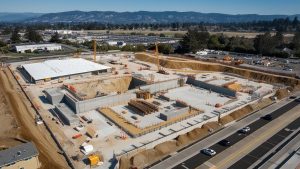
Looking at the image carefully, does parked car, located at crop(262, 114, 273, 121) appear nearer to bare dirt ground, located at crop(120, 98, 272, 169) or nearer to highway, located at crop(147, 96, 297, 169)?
highway, located at crop(147, 96, 297, 169)

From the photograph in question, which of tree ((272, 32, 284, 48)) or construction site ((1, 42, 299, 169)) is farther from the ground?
tree ((272, 32, 284, 48))

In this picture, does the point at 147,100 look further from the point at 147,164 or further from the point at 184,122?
the point at 147,164

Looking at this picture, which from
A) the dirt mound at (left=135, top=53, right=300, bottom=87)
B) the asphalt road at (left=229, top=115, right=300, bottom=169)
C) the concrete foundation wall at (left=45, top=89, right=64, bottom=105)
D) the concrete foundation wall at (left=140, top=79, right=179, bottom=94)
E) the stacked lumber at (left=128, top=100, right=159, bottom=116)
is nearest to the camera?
the asphalt road at (left=229, top=115, right=300, bottom=169)

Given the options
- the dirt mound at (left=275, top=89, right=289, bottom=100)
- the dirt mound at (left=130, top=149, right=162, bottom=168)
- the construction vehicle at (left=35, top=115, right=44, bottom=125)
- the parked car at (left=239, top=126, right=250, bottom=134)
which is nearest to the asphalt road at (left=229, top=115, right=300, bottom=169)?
the parked car at (left=239, top=126, right=250, bottom=134)

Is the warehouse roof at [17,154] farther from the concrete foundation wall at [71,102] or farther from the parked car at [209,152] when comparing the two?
the parked car at [209,152]

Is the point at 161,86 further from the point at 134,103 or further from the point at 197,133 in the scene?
the point at 197,133

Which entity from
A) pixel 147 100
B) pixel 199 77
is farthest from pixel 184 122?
pixel 199 77

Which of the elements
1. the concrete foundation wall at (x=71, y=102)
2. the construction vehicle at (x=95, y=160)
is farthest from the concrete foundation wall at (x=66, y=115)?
the construction vehicle at (x=95, y=160)
